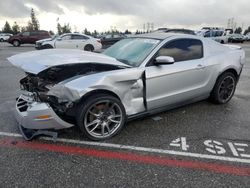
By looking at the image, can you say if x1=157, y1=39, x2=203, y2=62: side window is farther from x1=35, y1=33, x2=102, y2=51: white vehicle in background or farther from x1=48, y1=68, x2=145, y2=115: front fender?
x1=35, y1=33, x2=102, y2=51: white vehicle in background

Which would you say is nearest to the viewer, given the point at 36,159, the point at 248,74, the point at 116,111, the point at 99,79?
the point at 36,159

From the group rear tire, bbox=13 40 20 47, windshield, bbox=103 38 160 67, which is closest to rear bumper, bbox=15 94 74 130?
windshield, bbox=103 38 160 67

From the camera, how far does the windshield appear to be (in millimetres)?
3969

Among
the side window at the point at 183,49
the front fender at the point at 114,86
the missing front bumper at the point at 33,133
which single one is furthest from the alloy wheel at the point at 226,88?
the missing front bumper at the point at 33,133

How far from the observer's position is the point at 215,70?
472 centimetres

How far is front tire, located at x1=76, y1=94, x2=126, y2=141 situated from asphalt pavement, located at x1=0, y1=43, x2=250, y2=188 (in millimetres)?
150

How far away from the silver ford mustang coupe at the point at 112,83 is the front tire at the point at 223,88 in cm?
20

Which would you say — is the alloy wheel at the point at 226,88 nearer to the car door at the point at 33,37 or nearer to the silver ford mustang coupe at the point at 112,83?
the silver ford mustang coupe at the point at 112,83

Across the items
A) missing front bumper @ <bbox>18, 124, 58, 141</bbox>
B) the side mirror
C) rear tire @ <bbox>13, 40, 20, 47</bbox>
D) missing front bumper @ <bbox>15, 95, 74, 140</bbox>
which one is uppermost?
the side mirror

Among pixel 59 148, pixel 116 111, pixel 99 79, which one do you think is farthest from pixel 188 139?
pixel 59 148

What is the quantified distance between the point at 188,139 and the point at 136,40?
2067 mm

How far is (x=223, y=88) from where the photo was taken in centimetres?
509

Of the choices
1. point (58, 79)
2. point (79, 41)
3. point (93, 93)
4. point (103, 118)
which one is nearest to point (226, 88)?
point (103, 118)

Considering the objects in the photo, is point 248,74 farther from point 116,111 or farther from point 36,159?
point 36,159
